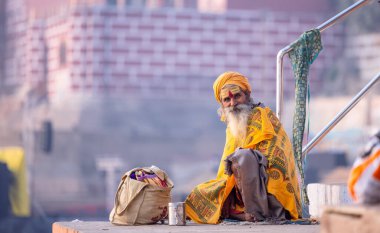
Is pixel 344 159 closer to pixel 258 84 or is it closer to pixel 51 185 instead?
pixel 258 84

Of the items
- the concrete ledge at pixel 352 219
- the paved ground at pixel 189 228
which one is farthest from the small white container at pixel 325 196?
the concrete ledge at pixel 352 219

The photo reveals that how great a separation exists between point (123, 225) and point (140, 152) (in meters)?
29.0

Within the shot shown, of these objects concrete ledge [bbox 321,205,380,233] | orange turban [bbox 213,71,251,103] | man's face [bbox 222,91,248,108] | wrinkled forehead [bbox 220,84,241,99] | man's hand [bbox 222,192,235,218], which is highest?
orange turban [bbox 213,71,251,103]

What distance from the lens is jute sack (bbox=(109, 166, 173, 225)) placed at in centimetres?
502

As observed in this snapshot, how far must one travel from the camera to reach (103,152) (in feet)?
111

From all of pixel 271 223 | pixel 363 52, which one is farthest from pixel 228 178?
pixel 363 52

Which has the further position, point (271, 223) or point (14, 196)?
point (14, 196)

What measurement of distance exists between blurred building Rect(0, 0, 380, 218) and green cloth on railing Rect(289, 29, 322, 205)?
28.3m

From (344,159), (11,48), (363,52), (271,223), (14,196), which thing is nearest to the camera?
(271,223)

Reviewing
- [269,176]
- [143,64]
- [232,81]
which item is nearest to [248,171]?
[269,176]

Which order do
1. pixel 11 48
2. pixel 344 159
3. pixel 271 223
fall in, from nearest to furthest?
pixel 271 223 → pixel 344 159 → pixel 11 48

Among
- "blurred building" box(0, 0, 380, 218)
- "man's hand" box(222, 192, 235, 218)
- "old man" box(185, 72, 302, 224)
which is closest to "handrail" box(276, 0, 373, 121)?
"old man" box(185, 72, 302, 224)

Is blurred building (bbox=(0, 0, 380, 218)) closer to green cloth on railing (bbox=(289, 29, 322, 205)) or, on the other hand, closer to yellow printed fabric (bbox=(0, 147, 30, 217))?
yellow printed fabric (bbox=(0, 147, 30, 217))

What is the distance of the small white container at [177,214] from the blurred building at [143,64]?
2876cm
